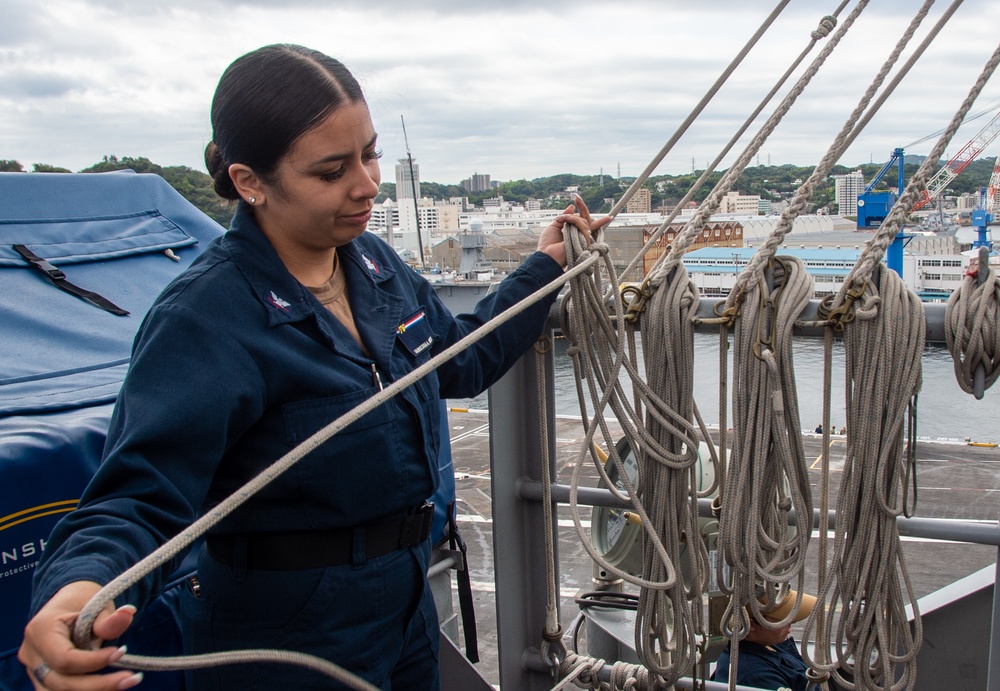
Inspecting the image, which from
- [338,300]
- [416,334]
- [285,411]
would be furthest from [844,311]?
[285,411]

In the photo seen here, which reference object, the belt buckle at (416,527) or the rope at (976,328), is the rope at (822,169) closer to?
the rope at (976,328)

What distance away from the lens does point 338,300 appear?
165cm

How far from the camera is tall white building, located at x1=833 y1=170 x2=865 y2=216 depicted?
400cm

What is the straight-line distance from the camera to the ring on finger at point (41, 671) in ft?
3.39

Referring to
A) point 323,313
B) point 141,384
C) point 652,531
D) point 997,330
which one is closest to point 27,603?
point 141,384

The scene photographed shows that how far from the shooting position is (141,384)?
131cm

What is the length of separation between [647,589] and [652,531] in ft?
0.78

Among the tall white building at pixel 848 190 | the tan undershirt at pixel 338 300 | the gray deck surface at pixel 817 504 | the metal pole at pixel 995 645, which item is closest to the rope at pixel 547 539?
the tan undershirt at pixel 338 300

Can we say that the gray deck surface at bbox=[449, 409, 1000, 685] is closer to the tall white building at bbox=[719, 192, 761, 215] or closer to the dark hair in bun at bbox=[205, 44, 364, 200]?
the tall white building at bbox=[719, 192, 761, 215]

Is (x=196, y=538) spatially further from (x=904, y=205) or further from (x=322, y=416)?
(x=904, y=205)

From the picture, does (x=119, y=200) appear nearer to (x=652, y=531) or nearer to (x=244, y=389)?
(x=244, y=389)

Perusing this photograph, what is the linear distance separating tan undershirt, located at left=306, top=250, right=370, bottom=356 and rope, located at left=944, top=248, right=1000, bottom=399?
1.10 meters

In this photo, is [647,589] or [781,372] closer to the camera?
[781,372]

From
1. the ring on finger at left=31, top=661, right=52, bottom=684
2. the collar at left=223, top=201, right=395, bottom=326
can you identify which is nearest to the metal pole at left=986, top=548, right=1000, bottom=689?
the collar at left=223, top=201, right=395, bottom=326
